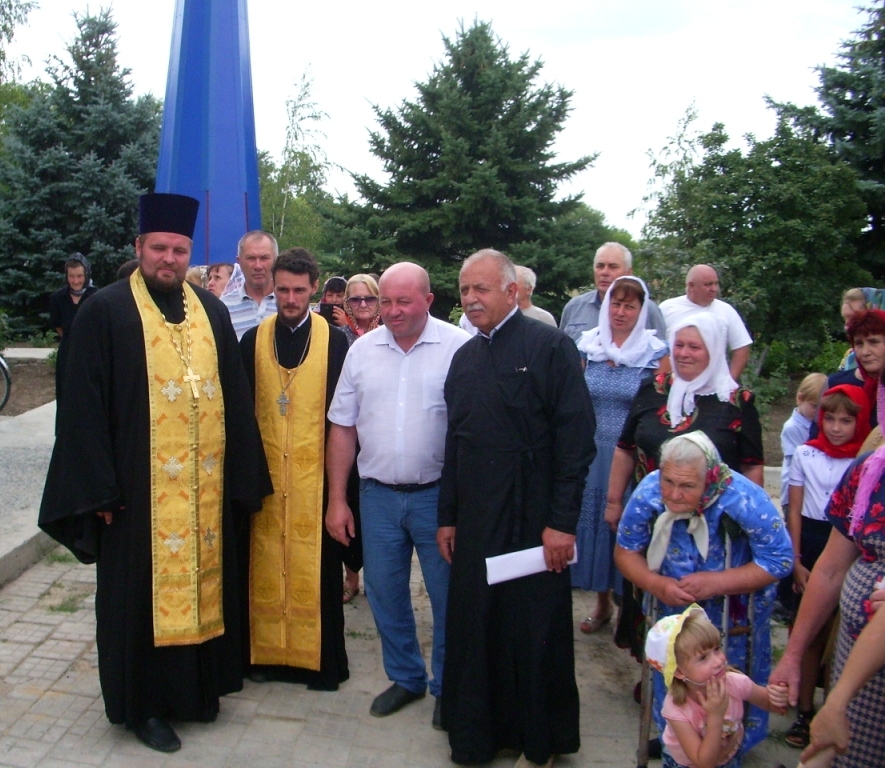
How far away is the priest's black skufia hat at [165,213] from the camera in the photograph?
146 inches

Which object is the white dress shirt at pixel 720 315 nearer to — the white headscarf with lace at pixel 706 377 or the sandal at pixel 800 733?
the white headscarf with lace at pixel 706 377

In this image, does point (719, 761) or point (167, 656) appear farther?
point (167, 656)

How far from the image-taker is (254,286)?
17.7 feet

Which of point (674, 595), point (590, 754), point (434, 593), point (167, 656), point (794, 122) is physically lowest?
point (590, 754)

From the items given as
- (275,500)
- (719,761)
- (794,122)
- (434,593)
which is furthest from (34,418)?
(794,122)

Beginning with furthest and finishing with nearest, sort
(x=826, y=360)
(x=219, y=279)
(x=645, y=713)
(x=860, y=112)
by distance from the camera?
(x=860, y=112)
(x=826, y=360)
(x=219, y=279)
(x=645, y=713)

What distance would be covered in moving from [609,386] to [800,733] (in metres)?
1.85

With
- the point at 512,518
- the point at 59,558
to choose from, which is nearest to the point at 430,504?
the point at 512,518

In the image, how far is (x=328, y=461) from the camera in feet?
13.4

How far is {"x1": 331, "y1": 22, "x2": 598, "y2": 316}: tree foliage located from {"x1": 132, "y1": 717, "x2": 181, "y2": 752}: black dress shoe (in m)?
11.4

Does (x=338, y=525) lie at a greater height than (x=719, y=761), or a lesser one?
greater

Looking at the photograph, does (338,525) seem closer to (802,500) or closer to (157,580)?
(157,580)

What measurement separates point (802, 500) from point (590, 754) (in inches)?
58.7

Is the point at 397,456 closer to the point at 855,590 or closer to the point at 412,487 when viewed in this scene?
the point at 412,487
